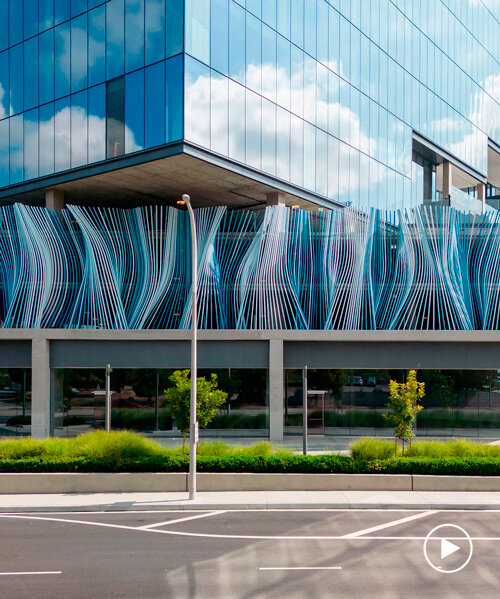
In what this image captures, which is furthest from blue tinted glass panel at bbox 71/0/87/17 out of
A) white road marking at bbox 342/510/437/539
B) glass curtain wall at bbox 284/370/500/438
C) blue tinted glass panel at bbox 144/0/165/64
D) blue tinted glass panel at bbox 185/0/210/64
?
white road marking at bbox 342/510/437/539

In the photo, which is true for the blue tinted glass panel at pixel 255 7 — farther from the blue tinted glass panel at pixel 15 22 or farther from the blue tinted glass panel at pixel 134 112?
the blue tinted glass panel at pixel 15 22

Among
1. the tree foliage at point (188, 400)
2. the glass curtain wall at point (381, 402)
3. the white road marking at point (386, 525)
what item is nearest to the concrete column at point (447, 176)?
the glass curtain wall at point (381, 402)

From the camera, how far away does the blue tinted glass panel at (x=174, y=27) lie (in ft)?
93.0

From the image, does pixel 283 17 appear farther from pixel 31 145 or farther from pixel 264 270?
pixel 31 145

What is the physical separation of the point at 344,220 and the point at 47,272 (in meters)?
16.2

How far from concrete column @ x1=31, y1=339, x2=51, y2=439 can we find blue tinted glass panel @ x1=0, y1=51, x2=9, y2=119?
15.7 m

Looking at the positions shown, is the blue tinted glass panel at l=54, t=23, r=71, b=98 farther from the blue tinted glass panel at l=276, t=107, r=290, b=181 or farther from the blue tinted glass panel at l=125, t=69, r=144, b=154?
the blue tinted glass panel at l=276, t=107, r=290, b=181

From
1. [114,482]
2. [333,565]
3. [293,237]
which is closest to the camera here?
[333,565]

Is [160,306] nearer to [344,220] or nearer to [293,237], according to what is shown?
[293,237]

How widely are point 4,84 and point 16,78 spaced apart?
1.11 m

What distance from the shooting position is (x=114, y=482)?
17.3 metres

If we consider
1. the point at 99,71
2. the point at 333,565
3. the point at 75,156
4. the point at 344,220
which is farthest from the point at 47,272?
the point at 333,565

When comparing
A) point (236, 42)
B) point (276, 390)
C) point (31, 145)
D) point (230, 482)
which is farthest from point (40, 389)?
point (236, 42)

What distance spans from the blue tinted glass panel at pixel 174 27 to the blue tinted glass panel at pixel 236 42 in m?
3.20
